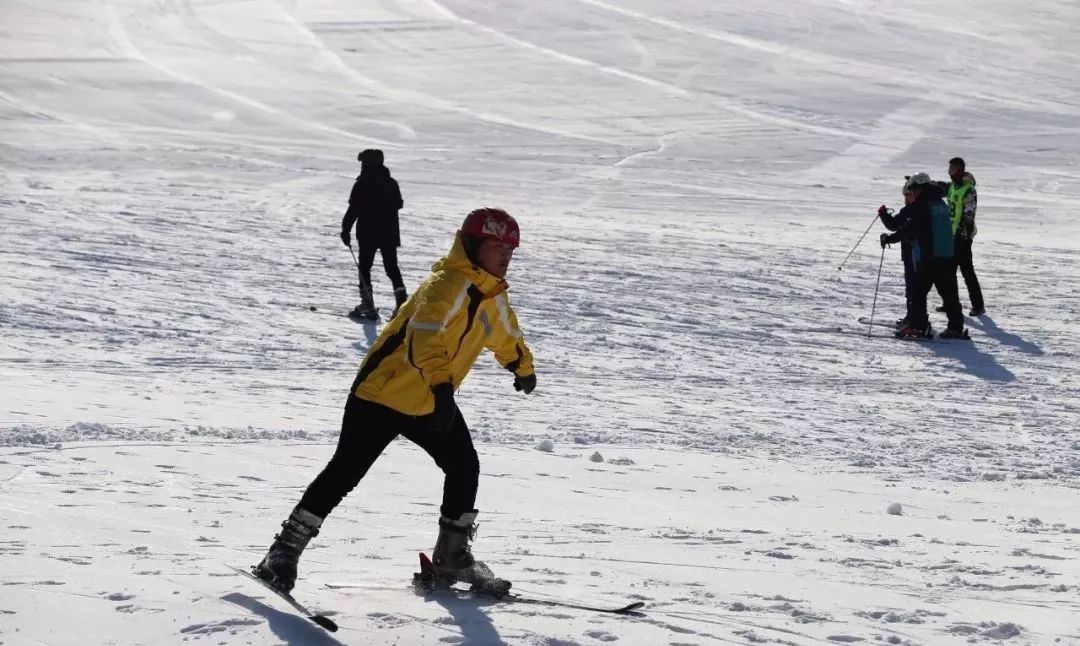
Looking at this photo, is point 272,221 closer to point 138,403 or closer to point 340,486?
point 138,403

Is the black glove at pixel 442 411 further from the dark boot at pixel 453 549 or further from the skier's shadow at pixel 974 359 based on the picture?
the skier's shadow at pixel 974 359

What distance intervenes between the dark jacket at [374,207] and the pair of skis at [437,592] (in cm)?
676

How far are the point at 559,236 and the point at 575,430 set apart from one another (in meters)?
8.72

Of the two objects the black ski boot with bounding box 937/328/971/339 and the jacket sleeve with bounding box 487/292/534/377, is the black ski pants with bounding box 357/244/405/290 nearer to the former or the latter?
the black ski boot with bounding box 937/328/971/339

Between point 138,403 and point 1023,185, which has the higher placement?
point 1023,185

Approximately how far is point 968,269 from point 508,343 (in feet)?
29.5

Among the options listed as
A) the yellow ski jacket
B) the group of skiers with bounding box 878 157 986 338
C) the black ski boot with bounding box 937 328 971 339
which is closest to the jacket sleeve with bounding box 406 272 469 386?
the yellow ski jacket

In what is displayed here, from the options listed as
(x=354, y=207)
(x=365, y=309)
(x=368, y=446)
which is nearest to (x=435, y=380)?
(x=368, y=446)

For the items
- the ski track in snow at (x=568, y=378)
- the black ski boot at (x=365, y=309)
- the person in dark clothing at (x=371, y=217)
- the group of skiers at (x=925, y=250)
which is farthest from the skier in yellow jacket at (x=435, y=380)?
the group of skiers at (x=925, y=250)

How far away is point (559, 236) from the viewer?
16.6 meters

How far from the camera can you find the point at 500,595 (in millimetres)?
4582

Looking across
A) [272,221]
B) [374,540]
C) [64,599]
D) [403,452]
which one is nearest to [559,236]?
[272,221]

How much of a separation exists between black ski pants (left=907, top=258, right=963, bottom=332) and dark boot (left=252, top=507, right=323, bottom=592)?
812cm

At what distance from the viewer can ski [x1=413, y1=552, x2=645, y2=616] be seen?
4457mm
